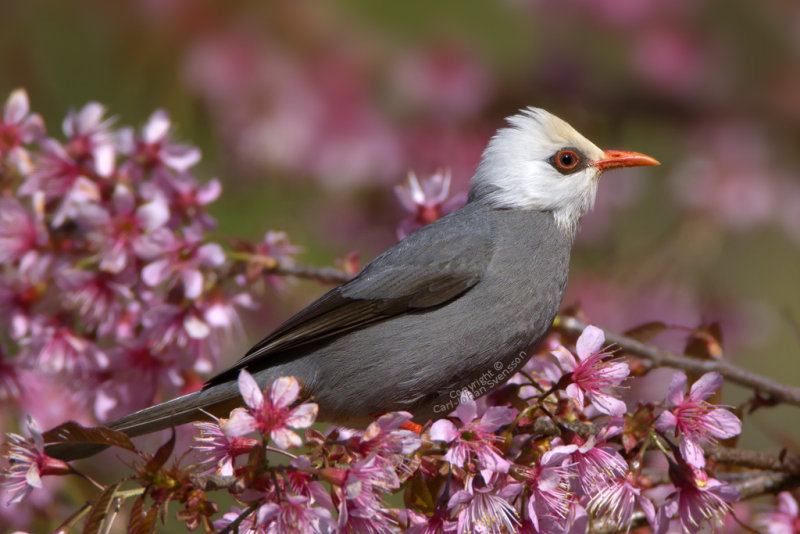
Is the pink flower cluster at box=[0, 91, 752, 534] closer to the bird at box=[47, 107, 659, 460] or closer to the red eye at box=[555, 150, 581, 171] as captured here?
the bird at box=[47, 107, 659, 460]

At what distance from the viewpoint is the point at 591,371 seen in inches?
99.2

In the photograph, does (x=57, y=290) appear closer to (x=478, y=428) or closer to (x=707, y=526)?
(x=478, y=428)

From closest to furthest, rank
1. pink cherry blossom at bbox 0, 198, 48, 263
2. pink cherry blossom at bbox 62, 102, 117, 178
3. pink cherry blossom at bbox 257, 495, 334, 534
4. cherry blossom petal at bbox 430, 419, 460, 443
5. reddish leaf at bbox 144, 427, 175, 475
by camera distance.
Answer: pink cherry blossom at bbox 257, 495, 334, 534
reddish leaf at bbox 144, 427, 175, 475
cherry blossom petal at bbox 430, 419, 460, 443
pink cherry blossom at bbox 0, 198, 48, 263
pink cherry blossom at bbox 62, 102, 117, 178

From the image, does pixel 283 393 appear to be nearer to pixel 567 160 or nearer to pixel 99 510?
pixel 99 510

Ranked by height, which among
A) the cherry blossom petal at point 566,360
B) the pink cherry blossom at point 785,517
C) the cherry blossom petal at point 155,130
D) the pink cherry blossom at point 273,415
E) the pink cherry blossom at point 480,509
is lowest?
the pink cherry blossom at point 785,517

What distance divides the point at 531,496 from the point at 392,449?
1.37ft

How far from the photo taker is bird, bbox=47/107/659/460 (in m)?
3.03

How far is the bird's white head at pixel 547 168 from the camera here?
3576mm

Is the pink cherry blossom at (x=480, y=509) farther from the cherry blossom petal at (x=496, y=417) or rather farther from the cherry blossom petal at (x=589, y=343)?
the cherry blossom petal at (x=589, y=343)

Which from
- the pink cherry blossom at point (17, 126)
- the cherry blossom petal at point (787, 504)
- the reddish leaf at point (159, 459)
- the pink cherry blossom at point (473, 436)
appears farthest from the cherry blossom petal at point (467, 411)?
the pink cherry blossom at point (17, 126)

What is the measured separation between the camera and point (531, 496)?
2379mm

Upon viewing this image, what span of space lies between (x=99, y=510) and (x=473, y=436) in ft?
3.33

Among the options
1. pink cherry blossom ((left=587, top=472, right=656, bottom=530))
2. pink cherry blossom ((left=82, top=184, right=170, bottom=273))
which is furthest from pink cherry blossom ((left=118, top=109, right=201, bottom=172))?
→ pink cherry blossom ((left=587, top=472, right=656, bottom=530))

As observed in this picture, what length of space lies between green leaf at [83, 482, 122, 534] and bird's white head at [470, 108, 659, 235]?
77.6 inches
